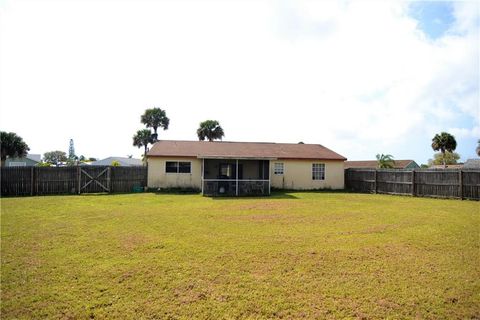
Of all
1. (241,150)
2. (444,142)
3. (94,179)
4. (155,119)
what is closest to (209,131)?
(155,119)

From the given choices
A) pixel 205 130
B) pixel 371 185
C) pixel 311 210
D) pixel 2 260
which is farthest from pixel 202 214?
pixel 205 130

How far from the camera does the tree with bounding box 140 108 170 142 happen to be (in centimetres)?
4203

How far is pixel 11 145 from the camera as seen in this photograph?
35.3 m

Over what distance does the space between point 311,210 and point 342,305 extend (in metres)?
7.92

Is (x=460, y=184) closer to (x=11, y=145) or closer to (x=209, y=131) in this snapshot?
(x=209, y=131)

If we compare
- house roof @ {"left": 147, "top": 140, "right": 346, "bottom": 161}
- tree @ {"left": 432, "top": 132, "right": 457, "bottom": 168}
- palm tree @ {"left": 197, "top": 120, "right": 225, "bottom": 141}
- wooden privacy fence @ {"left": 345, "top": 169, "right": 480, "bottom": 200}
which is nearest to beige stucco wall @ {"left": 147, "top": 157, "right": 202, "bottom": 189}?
house roof @ {"left": 147, "top": 140, "right": 346, "bottom": 161}

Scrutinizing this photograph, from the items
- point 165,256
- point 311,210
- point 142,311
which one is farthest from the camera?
point 311,210

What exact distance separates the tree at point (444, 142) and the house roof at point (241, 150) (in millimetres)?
25969

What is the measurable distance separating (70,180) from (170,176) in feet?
20.3

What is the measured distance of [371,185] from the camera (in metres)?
20.7

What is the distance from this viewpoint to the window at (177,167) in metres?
19.7

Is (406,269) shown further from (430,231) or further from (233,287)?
(430,231)

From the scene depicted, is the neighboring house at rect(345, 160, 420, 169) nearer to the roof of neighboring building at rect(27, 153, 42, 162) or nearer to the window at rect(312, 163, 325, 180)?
the window at rect(312, 163, 325, 180)

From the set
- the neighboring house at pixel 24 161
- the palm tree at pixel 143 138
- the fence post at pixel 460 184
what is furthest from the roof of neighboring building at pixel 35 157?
the fence post at pixel 460 184
